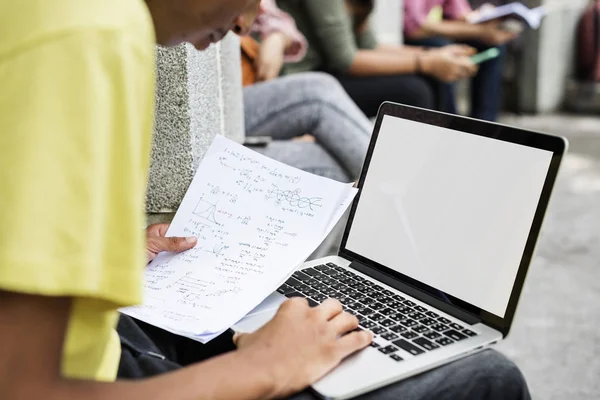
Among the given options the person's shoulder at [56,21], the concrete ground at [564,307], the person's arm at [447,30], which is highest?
the person's shoulder at [56,21]

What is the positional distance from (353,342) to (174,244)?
34 centimetres

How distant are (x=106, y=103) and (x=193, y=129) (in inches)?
28.7

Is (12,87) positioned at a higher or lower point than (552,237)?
higher

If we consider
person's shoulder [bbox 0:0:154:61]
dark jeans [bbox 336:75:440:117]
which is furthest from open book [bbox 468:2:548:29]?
Result: person's shoulder [bbox 0:0:154:61]

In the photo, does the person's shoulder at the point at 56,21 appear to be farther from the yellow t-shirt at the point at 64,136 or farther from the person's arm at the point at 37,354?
the person's arm at the point at 37,354

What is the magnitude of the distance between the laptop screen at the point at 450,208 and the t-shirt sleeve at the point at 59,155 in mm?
467

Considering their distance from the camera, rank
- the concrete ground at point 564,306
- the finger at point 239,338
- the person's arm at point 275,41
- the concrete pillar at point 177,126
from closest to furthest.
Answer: the finger at point 239,338
the concrete pillar at point 177,126
the concrete ground at point 564,306
the person's arm at point 275,41

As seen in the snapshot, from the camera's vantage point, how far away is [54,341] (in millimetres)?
512

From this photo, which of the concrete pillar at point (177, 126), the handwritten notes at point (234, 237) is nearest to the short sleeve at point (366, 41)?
the concrete pillar at point (177, 126)

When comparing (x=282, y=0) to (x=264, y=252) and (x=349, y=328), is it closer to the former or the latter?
(x=264, y=252)

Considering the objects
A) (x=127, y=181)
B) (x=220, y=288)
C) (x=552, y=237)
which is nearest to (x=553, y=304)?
(x=552, y=237)

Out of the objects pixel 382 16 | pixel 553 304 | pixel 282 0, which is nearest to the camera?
pixel 553 304

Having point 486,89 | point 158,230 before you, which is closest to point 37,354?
point 158,230

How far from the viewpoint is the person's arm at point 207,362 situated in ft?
1.65
